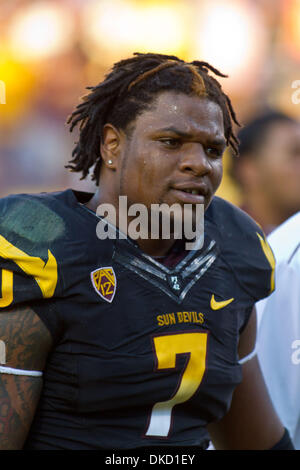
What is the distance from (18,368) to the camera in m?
1.78

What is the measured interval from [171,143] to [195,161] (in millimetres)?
83

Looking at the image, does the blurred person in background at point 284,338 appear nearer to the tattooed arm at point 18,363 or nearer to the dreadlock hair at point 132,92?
the dreadlock hair at point 132,92

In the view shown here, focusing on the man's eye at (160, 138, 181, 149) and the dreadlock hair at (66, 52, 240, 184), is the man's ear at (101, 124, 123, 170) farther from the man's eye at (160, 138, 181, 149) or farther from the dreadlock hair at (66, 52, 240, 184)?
the man's eye at (160, 138, 181, 149)

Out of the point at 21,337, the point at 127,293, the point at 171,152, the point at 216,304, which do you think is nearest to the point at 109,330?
the point at 127,293

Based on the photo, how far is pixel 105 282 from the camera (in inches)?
73.5

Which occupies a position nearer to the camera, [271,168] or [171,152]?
[171,152]

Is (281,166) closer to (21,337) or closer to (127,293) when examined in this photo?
(127,293)

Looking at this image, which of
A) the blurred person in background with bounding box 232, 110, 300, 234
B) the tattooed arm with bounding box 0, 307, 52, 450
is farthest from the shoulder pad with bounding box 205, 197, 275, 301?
the blurred person in background with bounding box 232, 110, 300, 234

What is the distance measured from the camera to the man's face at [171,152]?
193 centimetres

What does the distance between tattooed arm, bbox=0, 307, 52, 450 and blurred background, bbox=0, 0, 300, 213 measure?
6.19 metres

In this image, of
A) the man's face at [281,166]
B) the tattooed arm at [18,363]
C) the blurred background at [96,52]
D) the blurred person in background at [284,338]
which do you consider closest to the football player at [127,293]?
the tattooed arm at [18,363]

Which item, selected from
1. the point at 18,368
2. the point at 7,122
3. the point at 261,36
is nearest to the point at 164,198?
the point at 18,368

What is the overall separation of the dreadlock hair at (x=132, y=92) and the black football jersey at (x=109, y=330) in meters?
0.21
